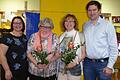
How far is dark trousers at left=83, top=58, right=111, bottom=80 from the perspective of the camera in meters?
3.07

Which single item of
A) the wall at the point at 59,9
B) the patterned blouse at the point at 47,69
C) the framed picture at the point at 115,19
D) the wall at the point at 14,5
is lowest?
the patterned blouse at the point at 47,69

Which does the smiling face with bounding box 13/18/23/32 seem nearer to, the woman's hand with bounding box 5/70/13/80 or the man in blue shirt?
the woman's hand with bounding box 5/70/13/80

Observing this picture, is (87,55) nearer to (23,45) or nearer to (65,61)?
(65,61)

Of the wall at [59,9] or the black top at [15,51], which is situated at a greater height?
the wall at [59,9]

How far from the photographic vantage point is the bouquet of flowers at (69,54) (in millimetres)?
3107

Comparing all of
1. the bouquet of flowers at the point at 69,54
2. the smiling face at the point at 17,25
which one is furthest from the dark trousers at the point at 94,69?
the smiling face at the point at 17,25

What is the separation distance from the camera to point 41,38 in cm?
317

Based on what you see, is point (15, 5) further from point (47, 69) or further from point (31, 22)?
point (47, 69)

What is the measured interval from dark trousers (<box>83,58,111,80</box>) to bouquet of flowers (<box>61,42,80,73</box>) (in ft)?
0.68

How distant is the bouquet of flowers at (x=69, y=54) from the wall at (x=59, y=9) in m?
1.08

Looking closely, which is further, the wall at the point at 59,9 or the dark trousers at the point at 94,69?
the wall at the point at 59,9

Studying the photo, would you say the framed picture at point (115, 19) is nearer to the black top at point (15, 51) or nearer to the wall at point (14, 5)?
the wall at point (14, 5)

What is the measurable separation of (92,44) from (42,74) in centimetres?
73

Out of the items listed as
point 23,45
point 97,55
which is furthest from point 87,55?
point 23,45
